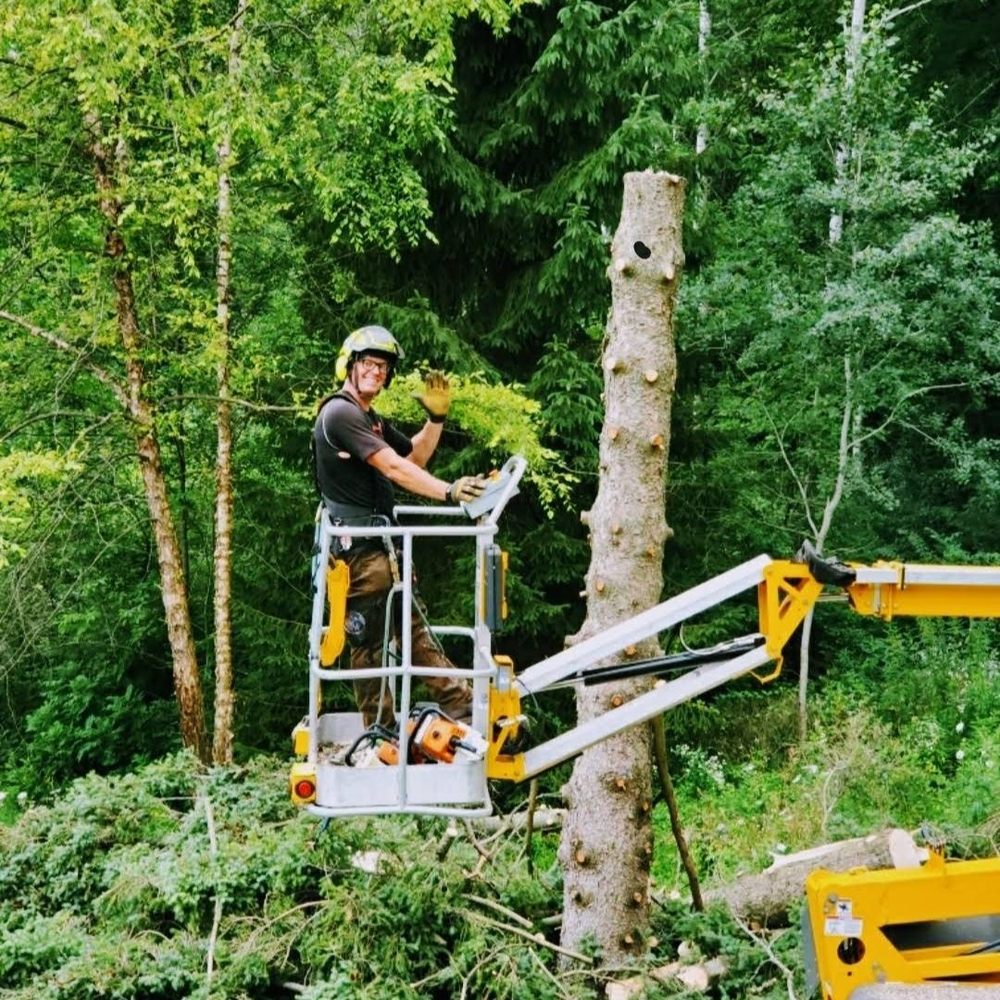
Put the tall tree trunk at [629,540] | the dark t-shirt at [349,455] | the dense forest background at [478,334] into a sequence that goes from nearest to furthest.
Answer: the dark t-shirt at [349,455], the tall tree trunk at [629,540], the dense forest background at [478,334]

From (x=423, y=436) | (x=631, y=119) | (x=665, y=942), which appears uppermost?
(x=631, y=119)

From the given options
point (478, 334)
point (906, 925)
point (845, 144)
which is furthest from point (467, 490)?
point (845, 144)

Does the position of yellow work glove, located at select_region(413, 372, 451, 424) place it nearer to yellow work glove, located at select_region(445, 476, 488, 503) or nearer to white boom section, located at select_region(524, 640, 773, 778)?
yellow work glove, located at select_region(445, 476, 488, 503)

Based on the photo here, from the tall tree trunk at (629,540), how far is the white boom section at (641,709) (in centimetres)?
107

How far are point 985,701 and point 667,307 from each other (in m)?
7.27

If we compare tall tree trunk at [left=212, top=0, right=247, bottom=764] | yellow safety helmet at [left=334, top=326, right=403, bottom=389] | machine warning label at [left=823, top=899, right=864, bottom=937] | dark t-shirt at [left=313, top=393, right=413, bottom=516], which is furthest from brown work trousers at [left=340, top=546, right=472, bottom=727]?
tall tree trunk at [left=212, top=0, right=247, bottom=764]

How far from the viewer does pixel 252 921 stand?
5855 mm

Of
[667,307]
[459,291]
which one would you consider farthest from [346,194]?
[667,307]

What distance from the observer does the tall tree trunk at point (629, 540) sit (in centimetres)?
586

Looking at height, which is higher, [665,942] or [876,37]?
[876,37]

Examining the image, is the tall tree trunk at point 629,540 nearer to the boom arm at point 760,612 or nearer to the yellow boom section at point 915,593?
the boom arm at point 760,612

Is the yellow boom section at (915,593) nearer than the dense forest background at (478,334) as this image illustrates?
Yes

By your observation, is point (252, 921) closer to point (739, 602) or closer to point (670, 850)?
point (670, 850)

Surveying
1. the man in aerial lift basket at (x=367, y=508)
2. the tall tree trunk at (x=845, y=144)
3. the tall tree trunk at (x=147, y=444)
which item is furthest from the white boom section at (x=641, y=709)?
the tall tree trunk at (x=845, y=144)
